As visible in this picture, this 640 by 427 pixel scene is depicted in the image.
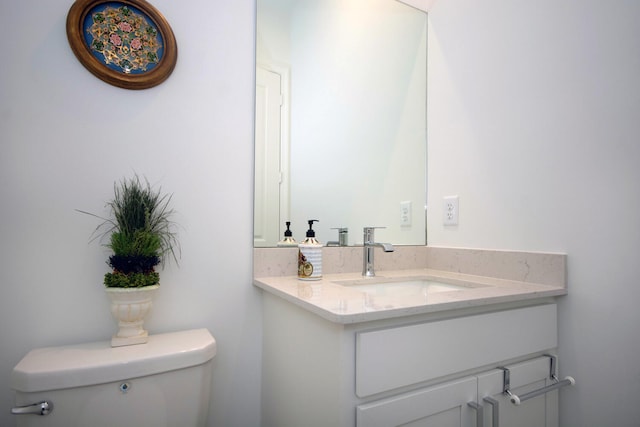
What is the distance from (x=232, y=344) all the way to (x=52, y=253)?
59 centimetres

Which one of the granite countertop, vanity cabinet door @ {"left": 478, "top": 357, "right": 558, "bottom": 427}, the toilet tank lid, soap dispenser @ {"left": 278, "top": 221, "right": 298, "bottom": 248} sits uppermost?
soap dispenser @ {"left": 278, "top": 221, "right": 298, "bottom": 248}

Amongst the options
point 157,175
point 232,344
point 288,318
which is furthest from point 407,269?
point 157,175

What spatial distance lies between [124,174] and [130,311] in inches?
15.8

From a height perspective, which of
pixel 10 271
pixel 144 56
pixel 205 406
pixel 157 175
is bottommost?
pixel 205 406

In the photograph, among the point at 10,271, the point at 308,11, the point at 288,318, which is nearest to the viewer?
the point at 10,271

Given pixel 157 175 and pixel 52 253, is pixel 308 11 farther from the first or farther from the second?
pixel 52 253

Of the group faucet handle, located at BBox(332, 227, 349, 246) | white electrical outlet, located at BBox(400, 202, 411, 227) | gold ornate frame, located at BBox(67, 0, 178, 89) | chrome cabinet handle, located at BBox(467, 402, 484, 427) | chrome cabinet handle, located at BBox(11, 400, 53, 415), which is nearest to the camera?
chrome cabinet handle, located at BBox(11, 400, 53, 415)

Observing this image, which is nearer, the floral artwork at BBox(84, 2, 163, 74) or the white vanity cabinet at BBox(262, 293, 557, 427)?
the white vanity cabinet at BBox(262, 293, 557, 427)

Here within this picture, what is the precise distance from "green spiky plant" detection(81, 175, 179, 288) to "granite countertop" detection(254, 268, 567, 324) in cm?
35

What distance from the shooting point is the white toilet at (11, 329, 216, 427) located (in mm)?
750

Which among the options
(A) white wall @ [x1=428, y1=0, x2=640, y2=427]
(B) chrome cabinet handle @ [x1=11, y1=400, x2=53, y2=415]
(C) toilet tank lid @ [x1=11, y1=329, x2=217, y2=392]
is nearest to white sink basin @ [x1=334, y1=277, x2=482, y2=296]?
(A) white wall @ [x1=428, y1=0, x2=640, y2=427]

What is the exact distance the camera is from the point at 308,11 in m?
1.38

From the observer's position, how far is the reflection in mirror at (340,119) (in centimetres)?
124

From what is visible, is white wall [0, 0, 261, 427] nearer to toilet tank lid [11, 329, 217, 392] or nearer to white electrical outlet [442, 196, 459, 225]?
toilet tank lid [11, 329, 217, 392]
